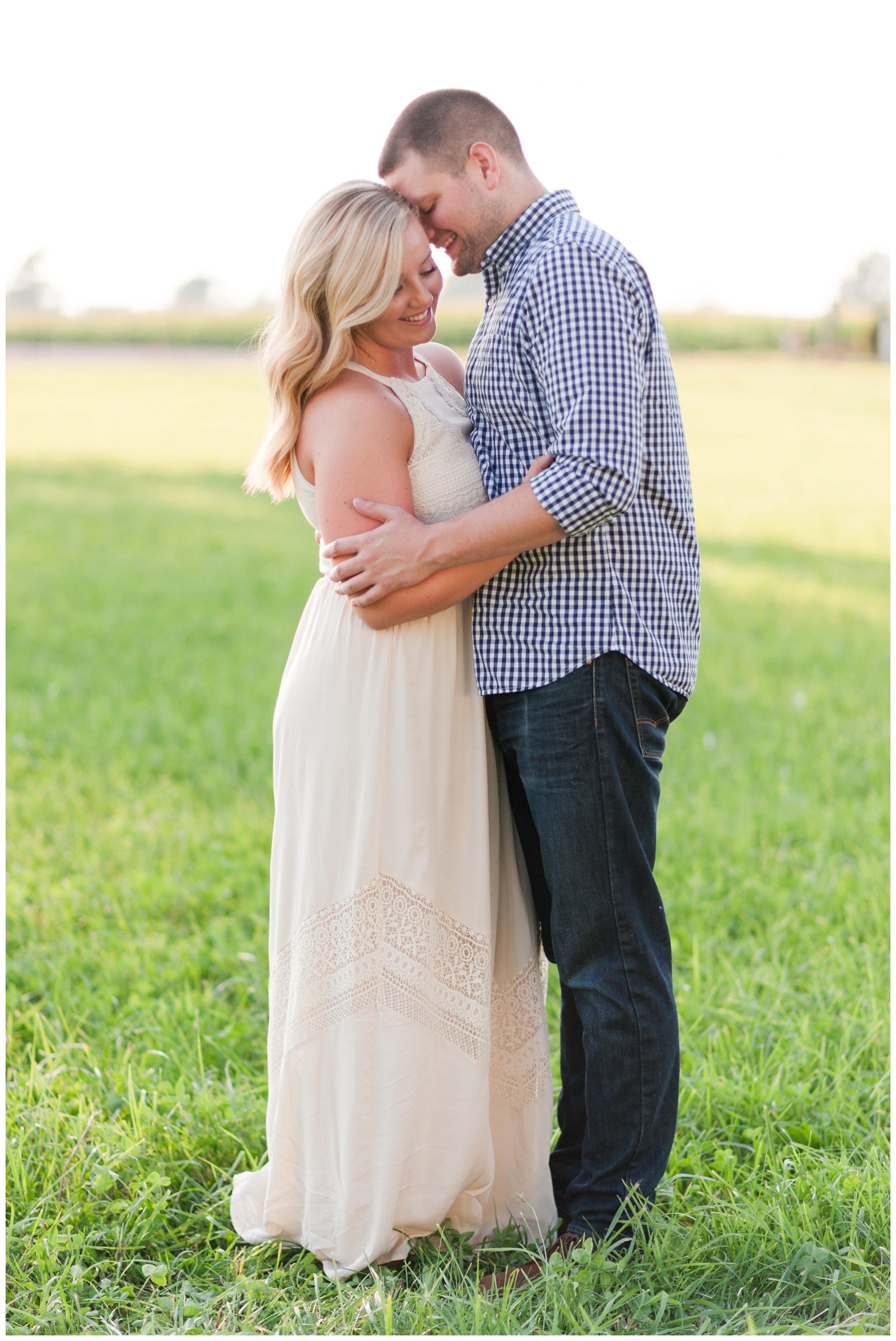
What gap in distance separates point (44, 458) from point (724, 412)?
11846 millimetres

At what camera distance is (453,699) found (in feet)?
8.19

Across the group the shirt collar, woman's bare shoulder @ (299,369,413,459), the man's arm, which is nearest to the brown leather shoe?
the man's arm

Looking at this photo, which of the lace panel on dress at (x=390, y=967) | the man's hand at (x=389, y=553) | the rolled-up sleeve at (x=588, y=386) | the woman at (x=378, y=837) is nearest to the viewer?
the rolled-up sleeve at (x=588, y=386)

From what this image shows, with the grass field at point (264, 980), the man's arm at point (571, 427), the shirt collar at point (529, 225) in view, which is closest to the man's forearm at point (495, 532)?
the man's arm at point (571, 427)

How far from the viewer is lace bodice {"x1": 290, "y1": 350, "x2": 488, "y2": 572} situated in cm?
243

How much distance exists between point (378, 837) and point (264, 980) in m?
1.43

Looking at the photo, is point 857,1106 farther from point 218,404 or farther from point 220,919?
point 218,404

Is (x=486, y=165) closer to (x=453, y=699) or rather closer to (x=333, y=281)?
(x=333, y=281)

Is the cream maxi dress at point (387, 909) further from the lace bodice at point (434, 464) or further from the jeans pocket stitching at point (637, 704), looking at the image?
the jeans pocket stitching at point (637, 704)

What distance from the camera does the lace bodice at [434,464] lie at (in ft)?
7.97

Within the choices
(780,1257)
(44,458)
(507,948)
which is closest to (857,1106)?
(780,1257)

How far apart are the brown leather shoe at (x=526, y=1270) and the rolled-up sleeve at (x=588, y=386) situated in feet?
4.86

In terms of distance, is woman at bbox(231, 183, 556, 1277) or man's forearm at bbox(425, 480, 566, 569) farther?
woman at bbox(231, 183, 556, 1277)

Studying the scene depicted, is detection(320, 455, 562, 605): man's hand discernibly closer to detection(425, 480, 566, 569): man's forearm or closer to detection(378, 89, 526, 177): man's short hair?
detection(425, 480, 566, 569): man's forearm
